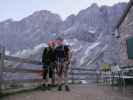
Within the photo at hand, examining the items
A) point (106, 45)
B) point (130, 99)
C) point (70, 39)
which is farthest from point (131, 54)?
point (70, 39)

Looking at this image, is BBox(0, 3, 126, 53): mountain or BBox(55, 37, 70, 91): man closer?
BBox(55, 37, 70, 91): man

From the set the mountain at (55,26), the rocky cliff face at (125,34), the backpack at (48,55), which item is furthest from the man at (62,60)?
the mountain at (55,26)

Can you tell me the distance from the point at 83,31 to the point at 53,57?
81.3 m

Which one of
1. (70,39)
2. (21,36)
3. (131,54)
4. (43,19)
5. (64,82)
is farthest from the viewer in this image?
(43,19)

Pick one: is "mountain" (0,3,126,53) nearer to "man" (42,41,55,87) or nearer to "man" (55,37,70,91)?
"man" (42,41,55,87)

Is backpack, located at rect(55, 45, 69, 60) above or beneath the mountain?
beneath

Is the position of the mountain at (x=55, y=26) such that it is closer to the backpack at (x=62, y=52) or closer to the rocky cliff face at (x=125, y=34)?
the rocky cliff face at (x=125, y=34)

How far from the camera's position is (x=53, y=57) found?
34.1 feet

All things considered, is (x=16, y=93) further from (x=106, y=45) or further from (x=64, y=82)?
(x=106, y=45)

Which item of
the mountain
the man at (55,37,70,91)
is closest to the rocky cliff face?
the man at (55,37,70,91)

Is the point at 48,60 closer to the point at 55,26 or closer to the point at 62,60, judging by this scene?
the point at 62,60

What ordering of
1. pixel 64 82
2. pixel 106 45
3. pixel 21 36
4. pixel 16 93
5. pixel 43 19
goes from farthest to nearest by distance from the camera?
pixel 43 19
pixel 21 36
pixel 106 45
pixel 64 82
pixel 16 93

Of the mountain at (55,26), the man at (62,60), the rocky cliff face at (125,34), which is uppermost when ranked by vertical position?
the mountain at (55,26)

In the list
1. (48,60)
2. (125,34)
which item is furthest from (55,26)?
(48,60)
